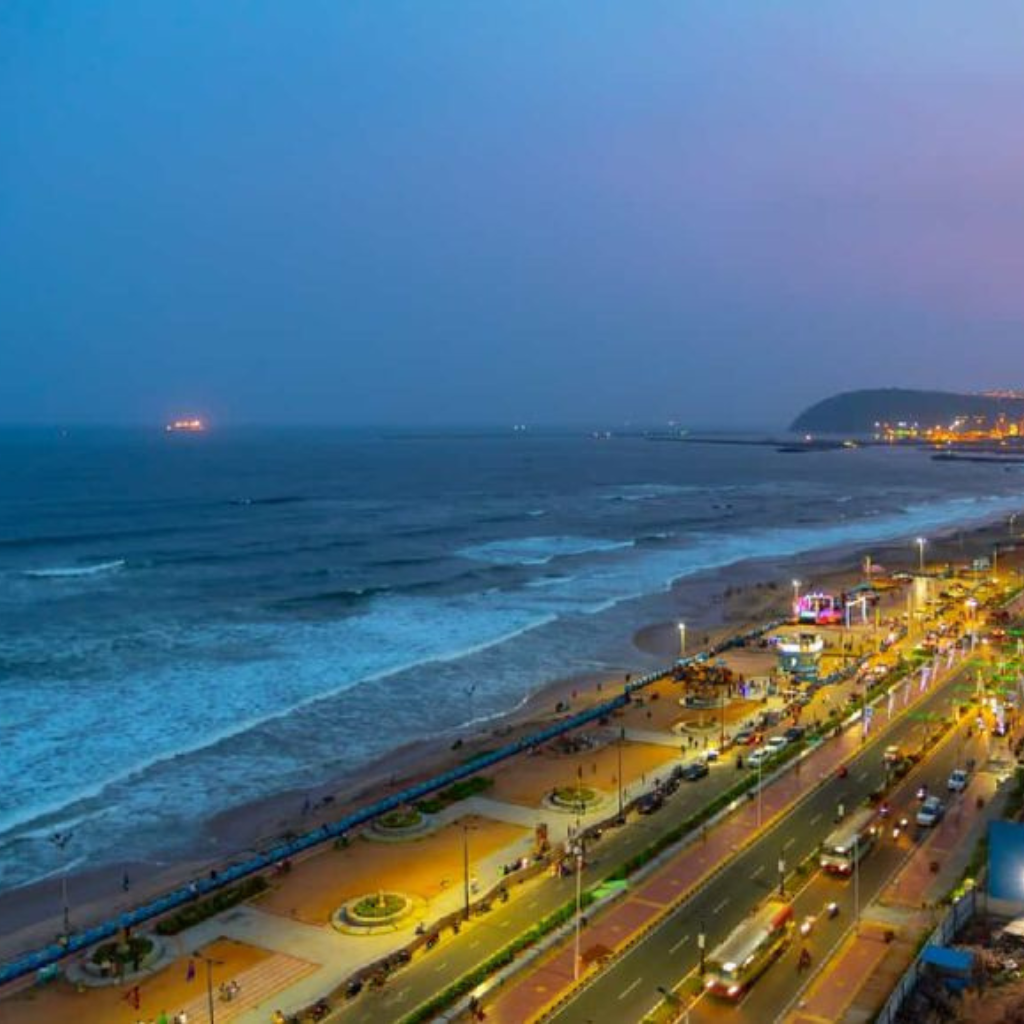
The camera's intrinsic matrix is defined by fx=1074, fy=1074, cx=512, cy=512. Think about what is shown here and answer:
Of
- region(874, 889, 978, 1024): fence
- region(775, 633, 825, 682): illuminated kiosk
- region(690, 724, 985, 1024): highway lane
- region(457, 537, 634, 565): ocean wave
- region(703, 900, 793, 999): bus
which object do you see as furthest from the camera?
region(457, 537, 634, 565): ocean wave

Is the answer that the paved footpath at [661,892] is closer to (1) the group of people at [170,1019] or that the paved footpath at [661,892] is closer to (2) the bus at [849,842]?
(2) the bus at [849,842]

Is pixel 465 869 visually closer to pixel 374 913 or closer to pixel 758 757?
pixel 374 913

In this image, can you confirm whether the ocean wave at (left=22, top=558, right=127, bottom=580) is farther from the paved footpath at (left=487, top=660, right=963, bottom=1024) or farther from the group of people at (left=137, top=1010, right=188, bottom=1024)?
the group of people at (left=137, top=1010, right=188, bottom=1024)

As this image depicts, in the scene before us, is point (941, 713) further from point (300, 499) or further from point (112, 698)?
point (300, 499)

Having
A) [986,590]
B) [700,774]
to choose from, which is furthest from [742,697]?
[986,590]

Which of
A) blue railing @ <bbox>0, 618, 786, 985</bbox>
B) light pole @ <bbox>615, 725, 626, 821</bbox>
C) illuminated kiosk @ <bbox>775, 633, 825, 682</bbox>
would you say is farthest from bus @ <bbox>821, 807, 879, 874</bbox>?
illuminated kiosk @ <bbox>775, 633, 825, 682</bbox>

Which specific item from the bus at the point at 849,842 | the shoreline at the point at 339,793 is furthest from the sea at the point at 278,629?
the bus at the point at 849,842

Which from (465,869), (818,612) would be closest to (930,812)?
(465,869)
